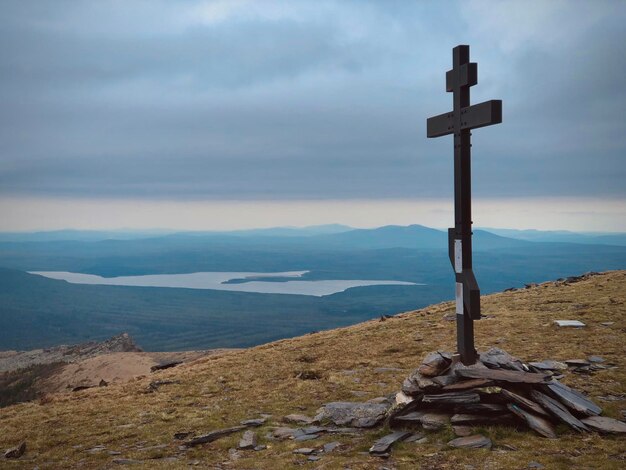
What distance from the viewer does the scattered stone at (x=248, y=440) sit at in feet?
49.7

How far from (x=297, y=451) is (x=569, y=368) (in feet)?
37.6

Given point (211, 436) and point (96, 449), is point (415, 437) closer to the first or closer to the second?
point (211, 436)

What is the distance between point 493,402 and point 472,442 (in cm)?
168

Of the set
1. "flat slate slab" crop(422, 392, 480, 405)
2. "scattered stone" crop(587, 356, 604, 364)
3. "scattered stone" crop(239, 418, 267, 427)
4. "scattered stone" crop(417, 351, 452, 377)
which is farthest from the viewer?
"scattered stone" crop(587, 356, 604, 364)

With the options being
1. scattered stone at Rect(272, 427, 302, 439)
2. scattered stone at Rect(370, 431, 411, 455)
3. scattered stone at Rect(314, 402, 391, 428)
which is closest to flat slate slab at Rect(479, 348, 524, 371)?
scattered stone at Rect(314, 402, 391, 428)

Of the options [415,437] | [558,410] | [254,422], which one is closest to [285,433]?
[254,422]

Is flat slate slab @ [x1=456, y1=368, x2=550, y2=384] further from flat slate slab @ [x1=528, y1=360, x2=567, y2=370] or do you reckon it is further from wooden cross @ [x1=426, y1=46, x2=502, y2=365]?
flat slate slab @ [x1=528, y1=360, x2=567, y2=370]

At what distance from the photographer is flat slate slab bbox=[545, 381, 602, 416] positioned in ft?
47.0

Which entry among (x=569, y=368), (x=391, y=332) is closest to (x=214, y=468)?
(x=569, y=368)

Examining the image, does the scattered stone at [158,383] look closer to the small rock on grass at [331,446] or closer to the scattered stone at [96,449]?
the scattered stone at [96,449]

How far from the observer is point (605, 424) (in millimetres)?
13727

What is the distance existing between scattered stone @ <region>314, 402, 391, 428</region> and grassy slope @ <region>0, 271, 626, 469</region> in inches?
31.1

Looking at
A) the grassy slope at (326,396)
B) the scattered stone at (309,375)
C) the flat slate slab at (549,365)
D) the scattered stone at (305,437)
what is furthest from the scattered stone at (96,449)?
the flat slate slab at (549,365)

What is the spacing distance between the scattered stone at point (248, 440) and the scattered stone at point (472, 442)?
5562 mm
